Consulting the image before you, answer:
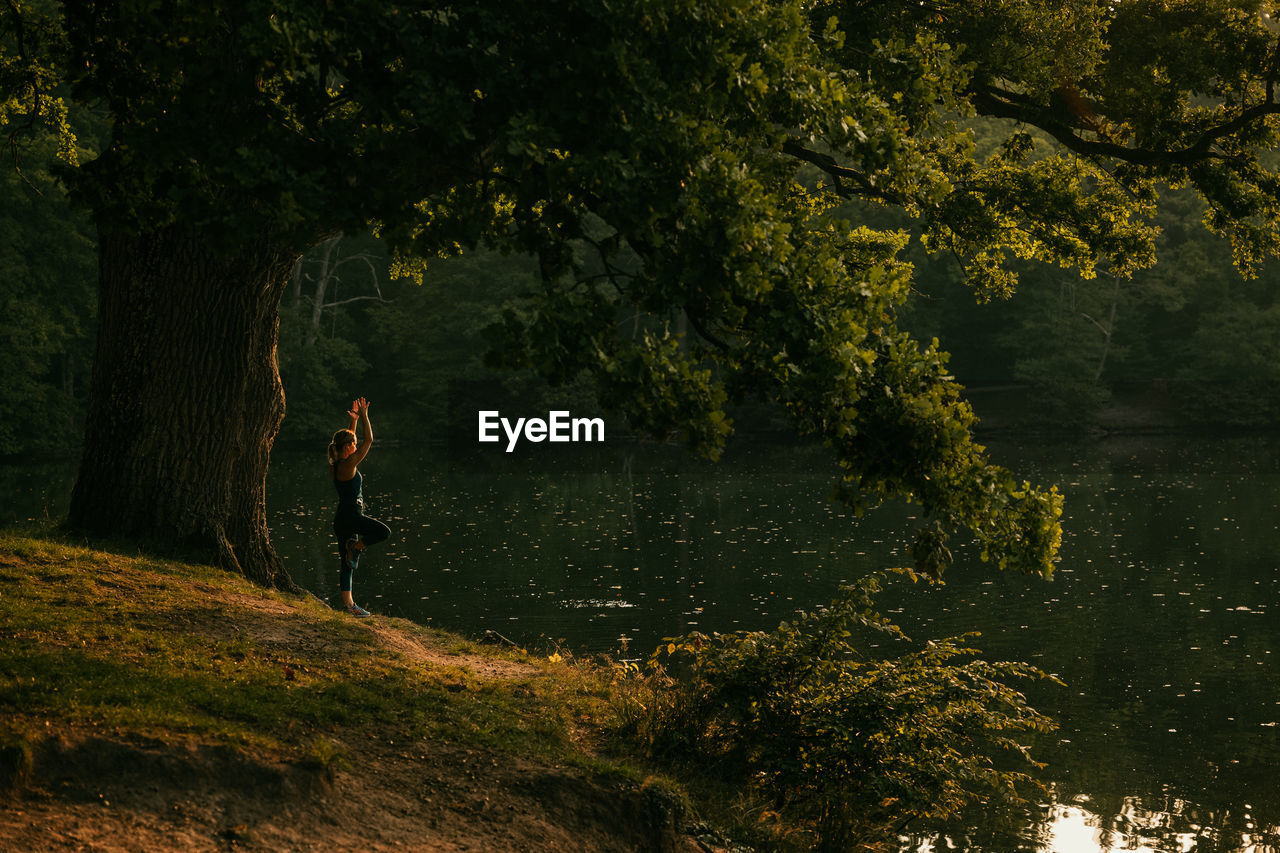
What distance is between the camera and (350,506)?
43.1ft

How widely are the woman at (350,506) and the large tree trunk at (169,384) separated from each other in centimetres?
109

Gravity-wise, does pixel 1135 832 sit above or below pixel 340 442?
below

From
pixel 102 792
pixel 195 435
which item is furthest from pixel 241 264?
pixel 102 792

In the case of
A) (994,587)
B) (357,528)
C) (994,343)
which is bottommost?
(994,587)

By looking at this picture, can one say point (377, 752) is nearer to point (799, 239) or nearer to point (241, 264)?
point (799, 239)

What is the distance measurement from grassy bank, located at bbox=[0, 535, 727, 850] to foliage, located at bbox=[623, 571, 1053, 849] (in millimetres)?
843

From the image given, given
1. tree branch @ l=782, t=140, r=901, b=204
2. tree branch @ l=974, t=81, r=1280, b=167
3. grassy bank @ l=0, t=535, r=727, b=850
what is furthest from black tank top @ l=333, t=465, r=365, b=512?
tree branch @ l=974, t=81, r=1280, b=167

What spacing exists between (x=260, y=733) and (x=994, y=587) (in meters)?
16.0

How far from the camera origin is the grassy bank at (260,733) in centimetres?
647

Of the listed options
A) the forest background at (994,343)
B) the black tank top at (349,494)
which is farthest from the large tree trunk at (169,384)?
the forest background at (994,343)

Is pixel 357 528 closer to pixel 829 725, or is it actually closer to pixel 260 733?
pixel 260 733

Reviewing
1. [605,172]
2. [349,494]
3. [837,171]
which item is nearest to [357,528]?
[349,494]

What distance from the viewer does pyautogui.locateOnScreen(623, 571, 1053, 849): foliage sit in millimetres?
9289

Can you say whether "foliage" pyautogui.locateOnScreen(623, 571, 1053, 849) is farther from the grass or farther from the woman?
the woman
